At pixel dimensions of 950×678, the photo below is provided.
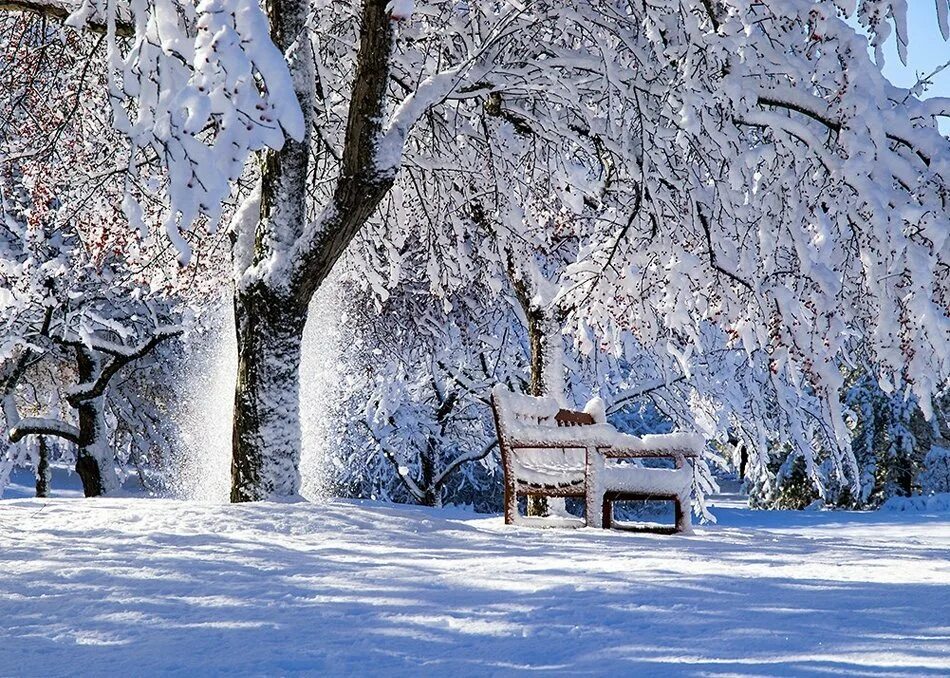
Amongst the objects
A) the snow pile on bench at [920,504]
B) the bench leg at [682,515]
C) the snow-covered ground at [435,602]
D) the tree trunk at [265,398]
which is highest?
the tree trunk at [265,398]

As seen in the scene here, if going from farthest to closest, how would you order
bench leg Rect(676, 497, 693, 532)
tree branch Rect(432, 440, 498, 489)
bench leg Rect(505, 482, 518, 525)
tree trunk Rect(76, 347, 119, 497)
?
tree branch Rect(432, 440, 498, 489)
tree trunk Rect(76, 347, 119, 497)
bench leg Rect(505, 482, 518, 525)
bench leg Rect(676, 497, 693, 532)

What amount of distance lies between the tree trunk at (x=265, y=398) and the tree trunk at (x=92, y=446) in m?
10.3

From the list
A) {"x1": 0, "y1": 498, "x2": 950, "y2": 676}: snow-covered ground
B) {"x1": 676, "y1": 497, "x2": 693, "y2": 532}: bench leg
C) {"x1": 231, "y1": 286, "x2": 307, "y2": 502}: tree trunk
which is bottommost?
{"x1": 0, "y1": 498, "x2": 950, "y2": 676}: snow-covered ground

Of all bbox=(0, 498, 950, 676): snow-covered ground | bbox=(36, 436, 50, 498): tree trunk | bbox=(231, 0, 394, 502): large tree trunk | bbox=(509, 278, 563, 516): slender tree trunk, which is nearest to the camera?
bbox=(0, 498, 950, 676): snow-covered ground

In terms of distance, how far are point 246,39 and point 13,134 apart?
8.27 m

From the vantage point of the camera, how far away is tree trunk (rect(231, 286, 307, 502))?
24.7 ft

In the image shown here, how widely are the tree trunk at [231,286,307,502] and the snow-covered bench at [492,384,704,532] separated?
1629 millimetres

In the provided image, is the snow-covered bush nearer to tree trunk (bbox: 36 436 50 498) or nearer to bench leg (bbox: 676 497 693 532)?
bench leg (bbox: 676 497 693 532)

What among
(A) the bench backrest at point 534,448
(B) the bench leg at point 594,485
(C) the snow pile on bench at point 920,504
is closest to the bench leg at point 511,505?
(A) the bench backrest at point 534,448

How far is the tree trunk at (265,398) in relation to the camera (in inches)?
296

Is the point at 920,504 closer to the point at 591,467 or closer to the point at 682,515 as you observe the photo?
the point at 682,515

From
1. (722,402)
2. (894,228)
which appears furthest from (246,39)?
(722,402)

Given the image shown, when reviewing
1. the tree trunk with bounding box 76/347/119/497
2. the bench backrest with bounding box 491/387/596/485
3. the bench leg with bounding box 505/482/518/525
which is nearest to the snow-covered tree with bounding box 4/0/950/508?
the bench backrest with bounding box 491/387/596/485

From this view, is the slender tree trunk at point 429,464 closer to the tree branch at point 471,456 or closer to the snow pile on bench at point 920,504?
the tree branch at point 471,456
